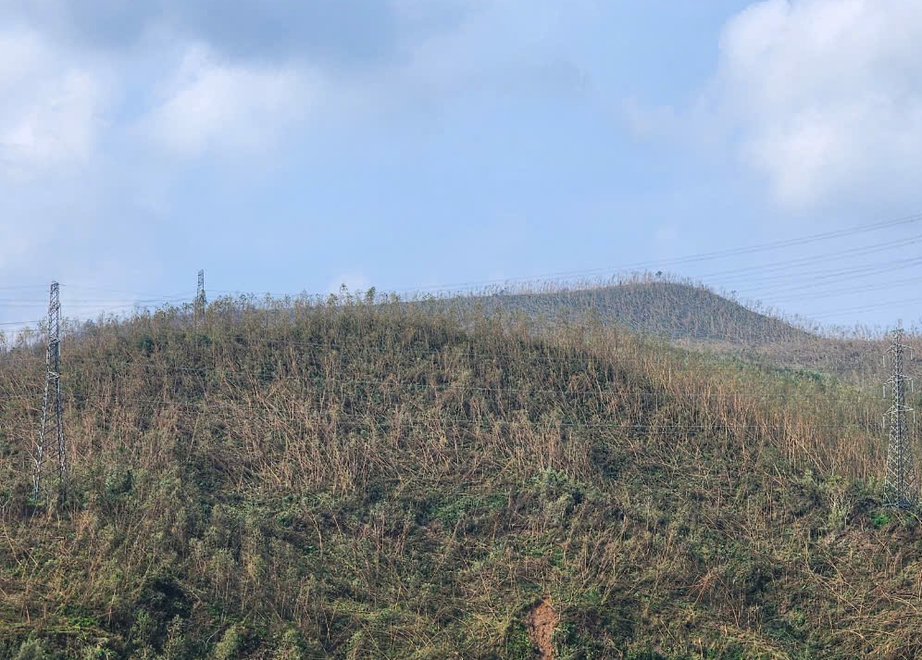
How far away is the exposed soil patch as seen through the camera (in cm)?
1308

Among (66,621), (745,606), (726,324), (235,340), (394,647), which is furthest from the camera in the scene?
(726,324)

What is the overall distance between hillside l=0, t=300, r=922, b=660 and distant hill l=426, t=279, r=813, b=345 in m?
15.0

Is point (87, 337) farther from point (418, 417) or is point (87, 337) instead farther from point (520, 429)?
point (520, 429)

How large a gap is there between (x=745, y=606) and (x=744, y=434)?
5081mm

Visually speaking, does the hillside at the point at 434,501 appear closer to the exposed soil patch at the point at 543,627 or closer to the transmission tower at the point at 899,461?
the exposed soil patch at the point at 543,627

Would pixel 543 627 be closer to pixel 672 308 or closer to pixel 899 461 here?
pixel 899 461

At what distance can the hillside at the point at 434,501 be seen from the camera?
13.0 m

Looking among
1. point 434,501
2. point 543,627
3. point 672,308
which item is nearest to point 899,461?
point 543,627

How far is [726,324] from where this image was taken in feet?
130

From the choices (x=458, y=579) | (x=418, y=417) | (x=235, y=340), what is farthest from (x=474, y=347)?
(x=458, y=579)

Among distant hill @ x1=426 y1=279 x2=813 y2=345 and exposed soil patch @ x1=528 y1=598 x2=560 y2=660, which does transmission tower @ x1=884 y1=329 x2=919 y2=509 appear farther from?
distant hill @ x1=426 y1=279 x2=813 y2=345

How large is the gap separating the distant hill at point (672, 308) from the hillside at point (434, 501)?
1502 cm

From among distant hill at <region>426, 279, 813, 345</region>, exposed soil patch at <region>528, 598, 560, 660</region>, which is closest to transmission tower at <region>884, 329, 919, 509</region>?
exposed soil patch at <region>528, 598, 560, 660</region>

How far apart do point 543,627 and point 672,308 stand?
29.1 meters
